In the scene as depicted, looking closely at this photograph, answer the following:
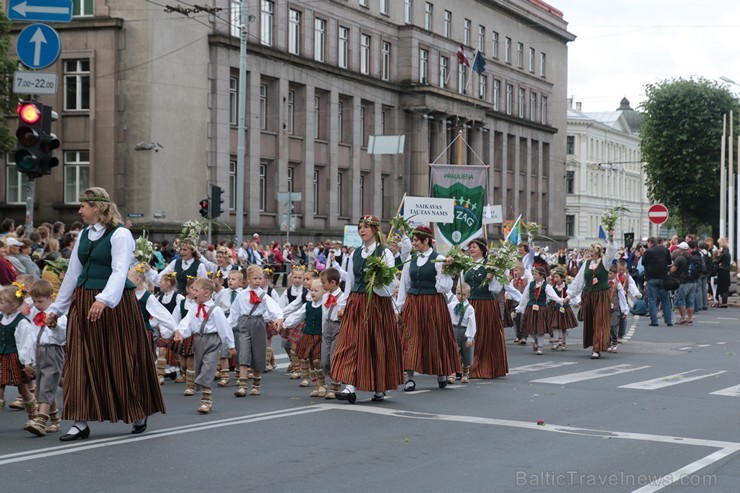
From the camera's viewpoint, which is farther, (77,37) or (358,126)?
(358,126)

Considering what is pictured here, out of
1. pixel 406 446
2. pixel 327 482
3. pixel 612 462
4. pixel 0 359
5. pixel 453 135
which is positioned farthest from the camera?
pixel 453 135

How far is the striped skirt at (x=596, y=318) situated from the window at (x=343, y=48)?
34.6m

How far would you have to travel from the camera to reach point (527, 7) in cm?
7412

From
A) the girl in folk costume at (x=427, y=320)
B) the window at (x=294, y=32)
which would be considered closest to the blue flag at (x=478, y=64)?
the window at (x=294, y=32)

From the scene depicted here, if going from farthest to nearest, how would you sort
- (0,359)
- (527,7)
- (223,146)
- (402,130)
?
(527,7) → (402,130) → (223,146) → (0,359)

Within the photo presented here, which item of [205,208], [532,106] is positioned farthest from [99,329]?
[532,106]

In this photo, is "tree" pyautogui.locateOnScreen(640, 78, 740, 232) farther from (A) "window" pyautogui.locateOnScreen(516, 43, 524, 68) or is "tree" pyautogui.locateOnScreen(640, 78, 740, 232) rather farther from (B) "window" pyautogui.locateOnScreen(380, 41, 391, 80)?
(B) "window" pyautogui.locateOnScreen(380, 41, 391, 80)

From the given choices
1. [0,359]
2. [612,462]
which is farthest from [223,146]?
[612,462]

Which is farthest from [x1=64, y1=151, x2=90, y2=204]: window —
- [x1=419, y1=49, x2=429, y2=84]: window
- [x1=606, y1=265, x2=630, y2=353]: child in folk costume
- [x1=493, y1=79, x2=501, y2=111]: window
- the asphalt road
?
[x1=493, y1=79, x2=501, y2=111]: window

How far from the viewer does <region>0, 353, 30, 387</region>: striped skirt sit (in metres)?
11.5

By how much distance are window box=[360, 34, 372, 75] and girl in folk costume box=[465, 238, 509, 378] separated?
39.7 meters

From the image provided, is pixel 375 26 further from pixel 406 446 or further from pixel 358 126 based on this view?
pixel 406 446

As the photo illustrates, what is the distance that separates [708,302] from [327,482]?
32.5 meters

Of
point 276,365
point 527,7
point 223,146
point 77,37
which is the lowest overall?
point 276,365
